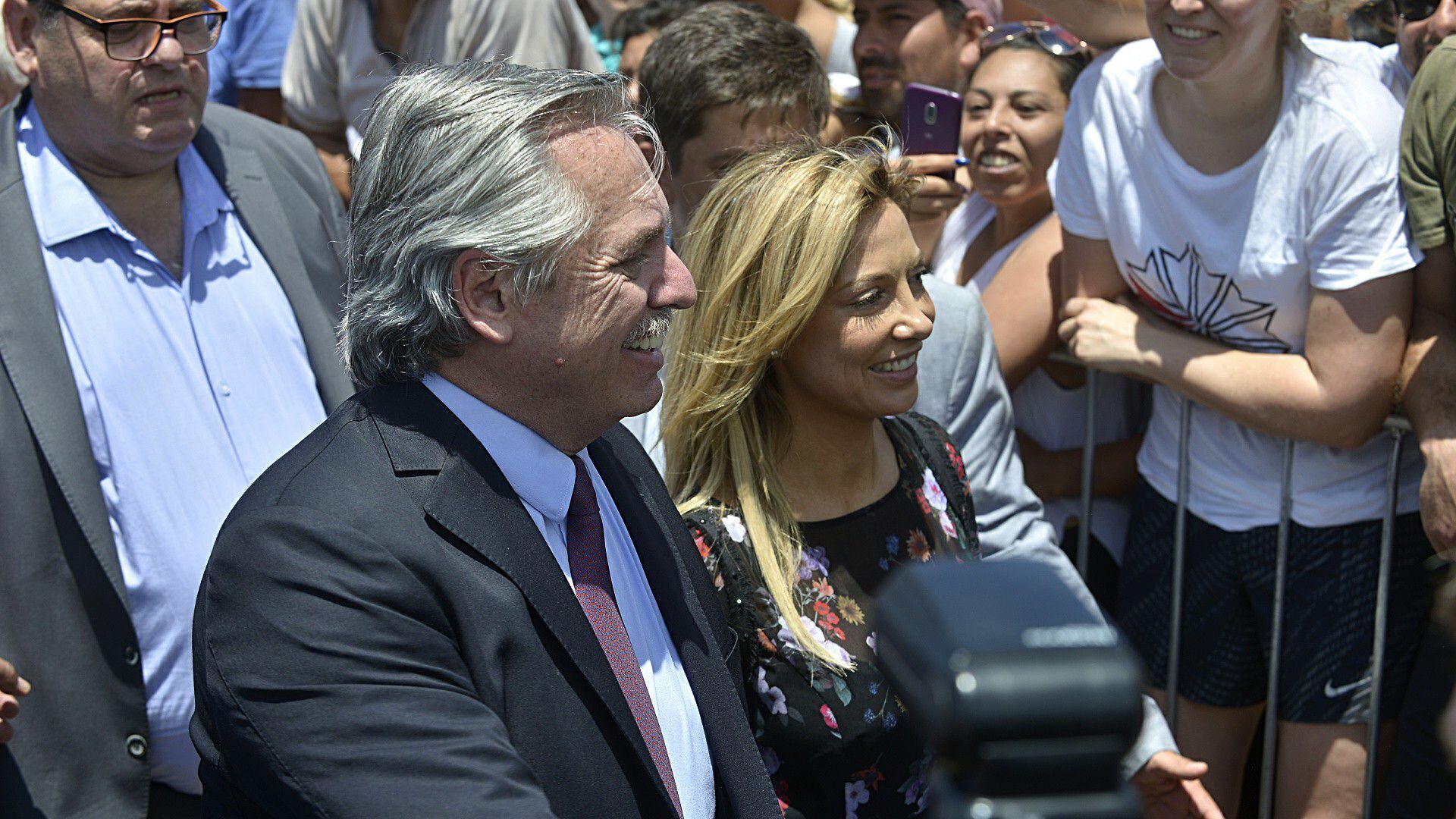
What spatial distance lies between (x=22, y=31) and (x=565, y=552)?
5.97 ft

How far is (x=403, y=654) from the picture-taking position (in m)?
1.60

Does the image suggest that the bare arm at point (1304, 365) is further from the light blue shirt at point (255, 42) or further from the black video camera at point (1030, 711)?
the light blue shirt at point (255, 42)

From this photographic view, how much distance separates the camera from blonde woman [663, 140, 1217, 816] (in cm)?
229

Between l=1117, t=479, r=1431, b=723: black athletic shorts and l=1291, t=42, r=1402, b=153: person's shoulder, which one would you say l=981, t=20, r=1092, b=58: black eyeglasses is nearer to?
l=1291, t=42, r=1402, b=153: person's shoulder

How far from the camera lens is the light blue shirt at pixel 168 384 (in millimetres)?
2645

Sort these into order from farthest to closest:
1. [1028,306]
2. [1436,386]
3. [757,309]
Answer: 1. [1028,306]
2. [1436,386]
3. [757,309]

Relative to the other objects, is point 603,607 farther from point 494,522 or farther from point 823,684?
point 823,684

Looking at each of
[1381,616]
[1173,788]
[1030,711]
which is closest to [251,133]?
[1173,788]

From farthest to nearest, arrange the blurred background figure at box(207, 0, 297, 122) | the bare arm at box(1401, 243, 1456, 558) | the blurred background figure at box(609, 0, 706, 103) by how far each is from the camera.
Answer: the blurred background figure at box(207, 0, 297, 122), the blurred background figure at box(609, 0, 706, 103), the bare arm at box(1401, 243, 1456, 558)

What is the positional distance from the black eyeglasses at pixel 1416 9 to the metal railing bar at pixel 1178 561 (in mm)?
923

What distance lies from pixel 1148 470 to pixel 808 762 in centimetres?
Result: 136

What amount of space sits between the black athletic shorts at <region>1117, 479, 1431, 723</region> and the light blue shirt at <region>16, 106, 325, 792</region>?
6.40 feet

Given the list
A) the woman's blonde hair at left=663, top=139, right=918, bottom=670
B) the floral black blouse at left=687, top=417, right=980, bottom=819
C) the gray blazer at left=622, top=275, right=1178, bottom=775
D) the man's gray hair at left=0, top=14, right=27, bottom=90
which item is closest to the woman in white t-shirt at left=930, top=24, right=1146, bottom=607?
the gray blazer at left=622, top=275, right=1178, bottom=775

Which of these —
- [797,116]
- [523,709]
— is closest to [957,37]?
[797,116]
